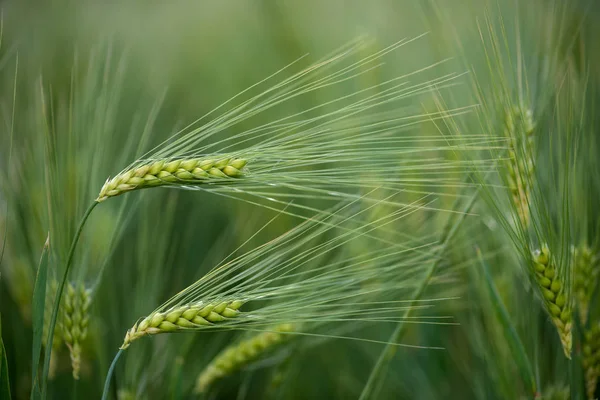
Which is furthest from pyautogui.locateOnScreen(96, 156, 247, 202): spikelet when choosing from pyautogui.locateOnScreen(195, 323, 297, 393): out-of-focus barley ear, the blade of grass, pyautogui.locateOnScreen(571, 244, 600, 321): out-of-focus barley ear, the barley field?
pyautogui.locateOnScreen(571, 244, 600, 321): out-of-focus barley ear

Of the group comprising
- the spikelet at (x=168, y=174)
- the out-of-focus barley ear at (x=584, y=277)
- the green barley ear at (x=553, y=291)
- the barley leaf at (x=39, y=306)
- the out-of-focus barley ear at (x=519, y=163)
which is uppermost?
the spikelet at (x=168, y=174)

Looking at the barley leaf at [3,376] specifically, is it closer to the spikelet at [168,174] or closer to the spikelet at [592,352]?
the spikelet at [168,174]

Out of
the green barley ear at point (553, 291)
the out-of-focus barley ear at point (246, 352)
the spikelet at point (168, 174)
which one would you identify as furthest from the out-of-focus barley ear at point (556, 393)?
the spikelet at point (168, 174)

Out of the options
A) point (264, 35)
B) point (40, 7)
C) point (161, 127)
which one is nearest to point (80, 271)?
point (161, 127)

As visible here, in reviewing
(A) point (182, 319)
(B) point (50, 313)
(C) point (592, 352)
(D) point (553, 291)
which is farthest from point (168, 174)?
(C) point (592, 352)

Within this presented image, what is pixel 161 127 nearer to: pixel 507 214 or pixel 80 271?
pixel 80 271

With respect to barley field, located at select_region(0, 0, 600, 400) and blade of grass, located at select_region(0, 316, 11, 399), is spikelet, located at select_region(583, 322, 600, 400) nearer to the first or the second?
barley field, located at select_region(0, 0, 600, 400)
